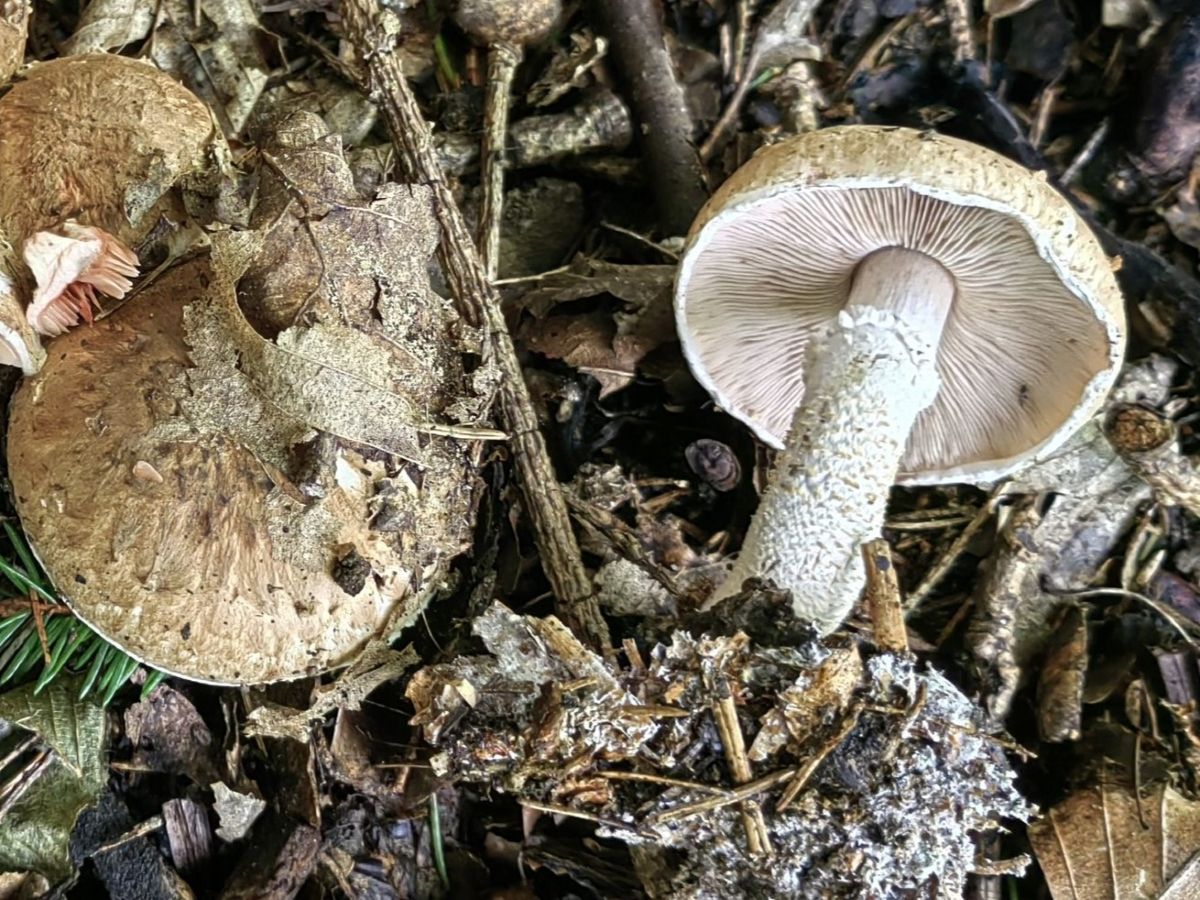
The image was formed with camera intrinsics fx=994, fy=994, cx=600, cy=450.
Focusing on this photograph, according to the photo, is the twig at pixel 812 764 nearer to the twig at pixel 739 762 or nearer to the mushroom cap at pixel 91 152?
the twig at pixel 739 762

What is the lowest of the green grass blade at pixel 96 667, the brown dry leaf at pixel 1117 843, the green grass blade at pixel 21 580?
the brown dry leaf at pixel 1117 843

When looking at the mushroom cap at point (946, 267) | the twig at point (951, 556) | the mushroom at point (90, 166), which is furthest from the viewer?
the twig at point (951, 556)

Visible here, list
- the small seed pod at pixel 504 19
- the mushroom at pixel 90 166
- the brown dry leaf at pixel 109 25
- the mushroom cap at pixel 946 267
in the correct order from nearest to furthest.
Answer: the mushroom cap at pixel 946 267 < the mushroom at pixel 90 166 < the brown dry leaf at pixel 109 25 < the small seed pod at pixel 504 19

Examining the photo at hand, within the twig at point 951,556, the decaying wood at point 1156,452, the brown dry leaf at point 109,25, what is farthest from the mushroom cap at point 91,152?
the decaying wood at point 1156,452

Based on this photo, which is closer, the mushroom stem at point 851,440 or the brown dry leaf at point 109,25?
the mushroom stem at point 851,440

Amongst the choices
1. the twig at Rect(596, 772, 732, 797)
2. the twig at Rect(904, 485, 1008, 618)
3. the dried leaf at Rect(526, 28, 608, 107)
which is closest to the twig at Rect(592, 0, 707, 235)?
the dried leaf at Rect(526, 28, 608, 107)

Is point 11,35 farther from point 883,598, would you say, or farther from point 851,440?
point 883,598

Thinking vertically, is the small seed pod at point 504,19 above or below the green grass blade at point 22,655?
above
